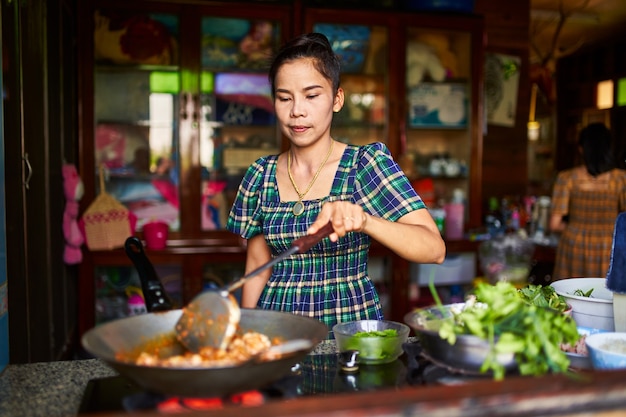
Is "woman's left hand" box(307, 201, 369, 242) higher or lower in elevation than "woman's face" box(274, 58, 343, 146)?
lower

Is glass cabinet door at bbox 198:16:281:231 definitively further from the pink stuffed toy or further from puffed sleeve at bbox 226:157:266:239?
puffed sleeve at bbox 226:157:266:239

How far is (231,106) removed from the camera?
4.13 meters

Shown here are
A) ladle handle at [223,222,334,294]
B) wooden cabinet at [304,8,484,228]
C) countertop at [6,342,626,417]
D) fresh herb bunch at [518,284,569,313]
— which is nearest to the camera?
countertop at [6,342,626,417]

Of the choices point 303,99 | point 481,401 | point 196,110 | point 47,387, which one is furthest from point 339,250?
point 196,110

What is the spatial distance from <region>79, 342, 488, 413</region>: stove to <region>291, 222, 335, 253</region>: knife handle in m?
0.27

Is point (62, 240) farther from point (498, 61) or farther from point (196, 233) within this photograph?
point (498, 61)

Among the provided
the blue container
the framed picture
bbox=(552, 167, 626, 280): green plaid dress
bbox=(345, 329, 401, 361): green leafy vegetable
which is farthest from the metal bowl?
the blue container

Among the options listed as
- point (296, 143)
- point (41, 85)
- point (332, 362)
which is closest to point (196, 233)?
point (41, 85)

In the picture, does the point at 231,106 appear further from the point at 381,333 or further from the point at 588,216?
the point at 381,333

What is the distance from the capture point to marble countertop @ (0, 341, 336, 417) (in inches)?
47.9

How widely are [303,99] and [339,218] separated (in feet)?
1.57

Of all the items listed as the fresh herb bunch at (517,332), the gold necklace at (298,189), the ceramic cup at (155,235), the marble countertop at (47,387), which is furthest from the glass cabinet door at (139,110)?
the fresh herb bunch at (517,332)

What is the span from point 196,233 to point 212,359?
292 centimetres

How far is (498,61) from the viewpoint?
5.02 metres
